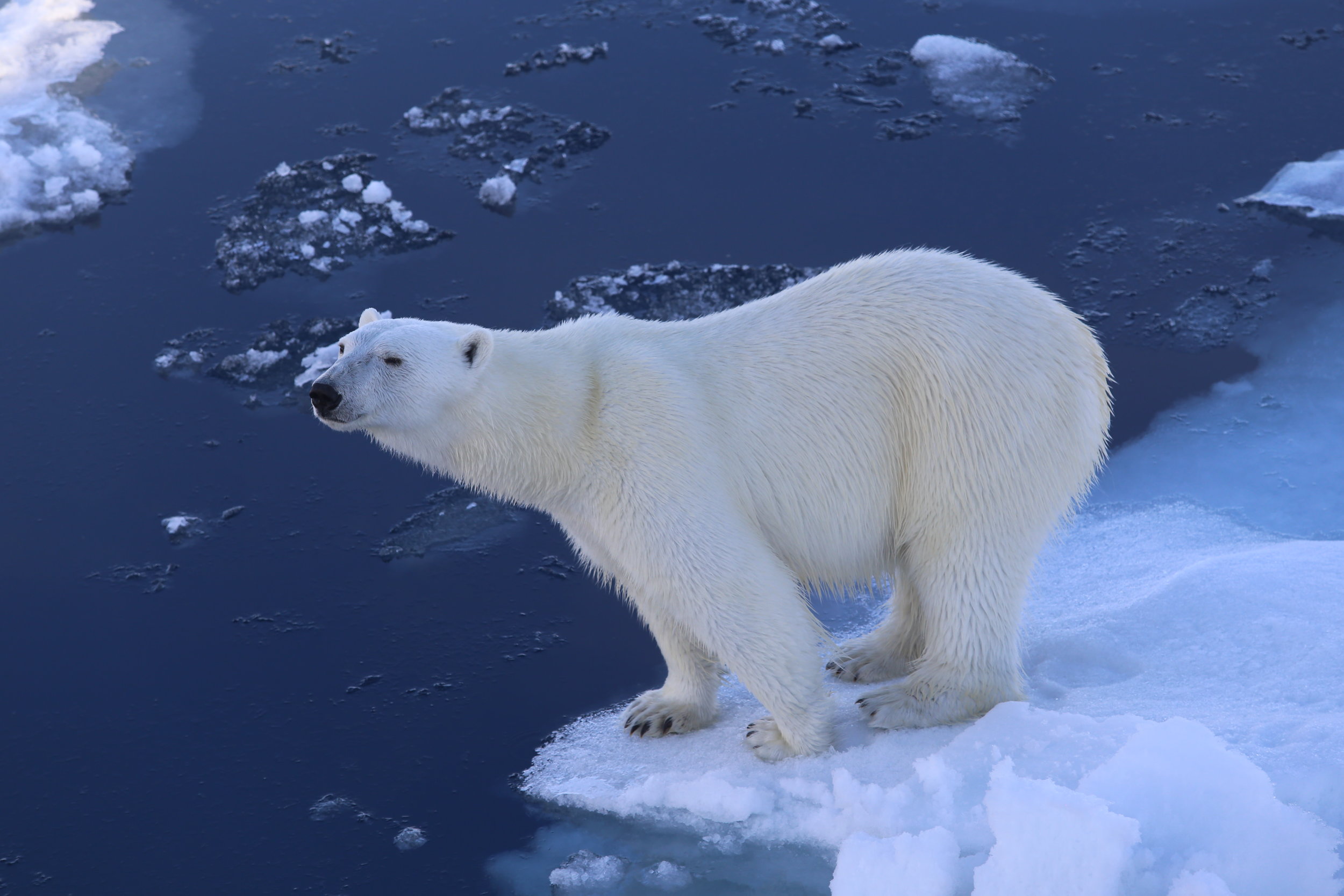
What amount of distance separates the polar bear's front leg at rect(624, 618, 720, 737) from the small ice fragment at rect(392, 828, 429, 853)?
28.9 inches

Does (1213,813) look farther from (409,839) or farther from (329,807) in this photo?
(329,807)

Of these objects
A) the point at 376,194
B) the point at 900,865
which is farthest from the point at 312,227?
the point at 900,865

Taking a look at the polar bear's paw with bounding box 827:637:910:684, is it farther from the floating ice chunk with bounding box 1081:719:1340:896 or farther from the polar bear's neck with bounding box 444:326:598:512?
the polar bear's neck with bounding box 444:326:598:512

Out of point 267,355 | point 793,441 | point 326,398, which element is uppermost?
point 326,398

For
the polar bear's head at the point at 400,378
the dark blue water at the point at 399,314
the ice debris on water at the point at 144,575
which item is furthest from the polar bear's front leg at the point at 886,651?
the ice debris on water at the point at 144,575

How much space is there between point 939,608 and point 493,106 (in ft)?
15.4

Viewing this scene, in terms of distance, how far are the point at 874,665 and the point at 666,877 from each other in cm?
110

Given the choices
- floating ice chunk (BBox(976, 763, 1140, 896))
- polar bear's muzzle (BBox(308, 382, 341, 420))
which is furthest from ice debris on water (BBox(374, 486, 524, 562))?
floating ice chunk (BBox(976, 763, 1140, 896))

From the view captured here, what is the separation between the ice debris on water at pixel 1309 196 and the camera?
663 cm

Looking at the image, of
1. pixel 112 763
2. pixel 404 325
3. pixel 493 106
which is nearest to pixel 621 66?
pixel 493 106

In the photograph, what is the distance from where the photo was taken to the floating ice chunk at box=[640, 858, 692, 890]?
11.7 ft

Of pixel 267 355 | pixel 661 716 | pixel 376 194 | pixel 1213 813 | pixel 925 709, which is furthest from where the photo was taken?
pixel 376 194

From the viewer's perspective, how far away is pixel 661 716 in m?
4.13

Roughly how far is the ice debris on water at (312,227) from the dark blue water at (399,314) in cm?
12
